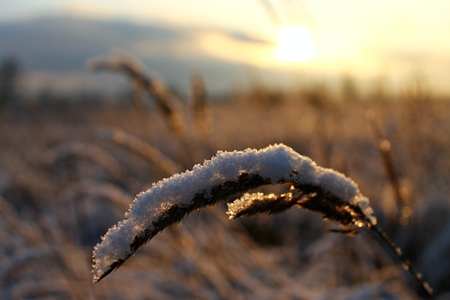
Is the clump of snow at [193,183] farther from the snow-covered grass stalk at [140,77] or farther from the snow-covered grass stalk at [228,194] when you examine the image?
the snow-covered grass stalk at [140,77]

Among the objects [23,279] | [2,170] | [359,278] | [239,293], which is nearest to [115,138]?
[239,293]

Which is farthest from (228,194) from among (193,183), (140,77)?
(140,77)

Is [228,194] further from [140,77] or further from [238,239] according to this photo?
[238,239]

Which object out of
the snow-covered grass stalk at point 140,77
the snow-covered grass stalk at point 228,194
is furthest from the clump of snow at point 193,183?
the snow-covered grass stalk at point 140,77

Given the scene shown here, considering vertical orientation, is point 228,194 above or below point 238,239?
above

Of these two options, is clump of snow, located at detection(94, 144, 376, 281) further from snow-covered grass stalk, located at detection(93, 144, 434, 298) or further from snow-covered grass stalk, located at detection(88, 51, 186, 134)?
snow-covered grass stalk, located at detection(88, 51, 186, 134)

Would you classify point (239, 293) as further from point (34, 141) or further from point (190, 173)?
point (34, 141)

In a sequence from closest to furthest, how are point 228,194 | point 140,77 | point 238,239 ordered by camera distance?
point 228,194, point 140,77, point 238,239

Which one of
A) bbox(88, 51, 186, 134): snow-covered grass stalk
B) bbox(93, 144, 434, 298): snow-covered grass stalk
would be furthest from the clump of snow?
bbox(88, 51, 186, 134): snow-covered grass stalk
